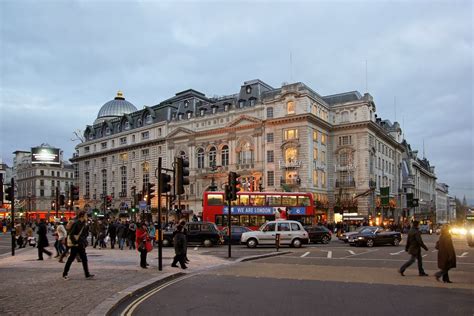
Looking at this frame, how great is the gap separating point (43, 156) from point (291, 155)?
67483 millimetres

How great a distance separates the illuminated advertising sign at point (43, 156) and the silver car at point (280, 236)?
90.7 m

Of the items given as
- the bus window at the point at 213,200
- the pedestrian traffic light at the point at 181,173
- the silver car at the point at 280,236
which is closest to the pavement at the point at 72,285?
the pedestrian traffic light at the point at 181,173

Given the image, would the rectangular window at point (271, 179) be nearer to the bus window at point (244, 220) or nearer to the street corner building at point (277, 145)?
the street corner building at point (277, 145)

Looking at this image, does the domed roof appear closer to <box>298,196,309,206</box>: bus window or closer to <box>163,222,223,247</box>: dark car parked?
<box>298,196,309,206</box>: bus window

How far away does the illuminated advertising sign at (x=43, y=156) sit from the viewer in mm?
108312

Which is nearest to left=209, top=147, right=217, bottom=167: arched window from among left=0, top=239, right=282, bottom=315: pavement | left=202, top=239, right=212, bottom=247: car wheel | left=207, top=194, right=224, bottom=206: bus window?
left=207, top=194, right=224, bottom=206: bus window

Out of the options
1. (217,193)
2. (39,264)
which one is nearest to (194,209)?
(217,193)

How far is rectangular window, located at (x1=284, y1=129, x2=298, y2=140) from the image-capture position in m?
A: 65.5

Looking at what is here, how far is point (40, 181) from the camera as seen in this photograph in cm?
12756

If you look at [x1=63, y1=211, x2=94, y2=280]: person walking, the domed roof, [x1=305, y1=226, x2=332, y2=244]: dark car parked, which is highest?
the domed roof

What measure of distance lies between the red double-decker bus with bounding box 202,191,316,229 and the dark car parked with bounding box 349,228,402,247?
8559 mm

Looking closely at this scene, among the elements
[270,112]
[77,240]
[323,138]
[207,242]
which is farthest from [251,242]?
[323,138]

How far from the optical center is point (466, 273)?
15.8 meters

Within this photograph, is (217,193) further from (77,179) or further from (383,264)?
(77,179)
